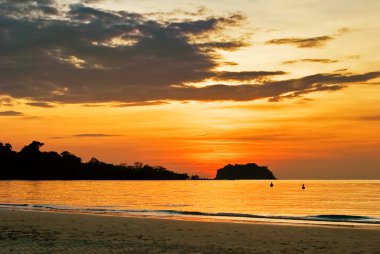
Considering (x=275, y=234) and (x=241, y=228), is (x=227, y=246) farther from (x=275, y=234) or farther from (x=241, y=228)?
(x=241, y=228)

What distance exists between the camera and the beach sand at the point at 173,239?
23391mm

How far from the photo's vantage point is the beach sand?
2339 cm

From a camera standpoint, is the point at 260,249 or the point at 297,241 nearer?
the point at 260,249

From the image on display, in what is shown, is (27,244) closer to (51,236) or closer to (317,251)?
(51,236)

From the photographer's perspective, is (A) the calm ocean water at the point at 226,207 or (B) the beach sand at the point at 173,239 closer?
(B) the beach sand at the point at 173,239

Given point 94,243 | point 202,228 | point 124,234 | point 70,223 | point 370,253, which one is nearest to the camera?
point 370,253

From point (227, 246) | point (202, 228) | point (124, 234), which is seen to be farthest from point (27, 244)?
point (202, 228)

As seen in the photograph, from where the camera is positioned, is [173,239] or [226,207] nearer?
[173,239]

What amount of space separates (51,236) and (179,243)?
7929 mm

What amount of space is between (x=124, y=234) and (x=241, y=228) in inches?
385

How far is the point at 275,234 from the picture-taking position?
31.1 metres

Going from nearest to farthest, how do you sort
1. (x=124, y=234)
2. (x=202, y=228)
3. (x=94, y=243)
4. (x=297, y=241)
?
(x=94, y=243) → (x=297, y=241) → (x=124, y=234) → (x=202, y=228)

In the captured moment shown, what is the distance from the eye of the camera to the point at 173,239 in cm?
2752

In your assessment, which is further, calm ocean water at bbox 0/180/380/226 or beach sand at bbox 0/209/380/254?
calm ocean water at bbox 0/180/380/226
